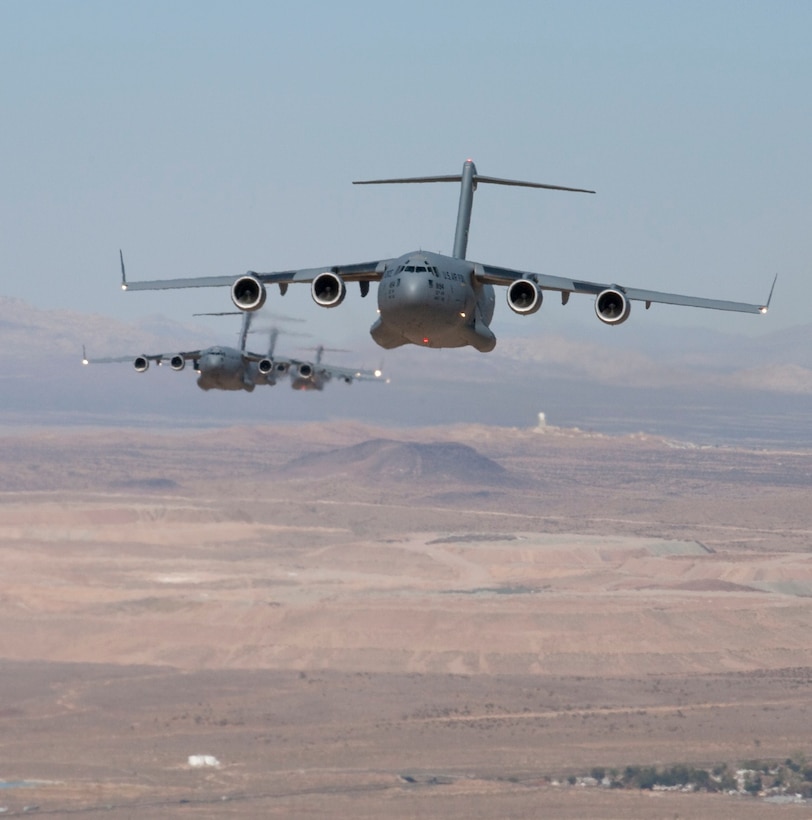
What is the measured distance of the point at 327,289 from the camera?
38.1m

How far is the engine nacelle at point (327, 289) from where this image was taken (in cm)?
3794

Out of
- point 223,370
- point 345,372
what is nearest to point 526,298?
point 223,370

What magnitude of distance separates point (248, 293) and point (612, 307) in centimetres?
812

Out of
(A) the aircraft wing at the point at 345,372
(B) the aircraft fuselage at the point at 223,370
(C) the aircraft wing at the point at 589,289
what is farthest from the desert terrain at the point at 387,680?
(C) the aircraft wing at the point at 589,289

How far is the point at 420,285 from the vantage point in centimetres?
3769

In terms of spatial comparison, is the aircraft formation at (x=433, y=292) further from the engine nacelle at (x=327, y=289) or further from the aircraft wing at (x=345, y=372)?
the aircraft wing at (x=345, y=372)

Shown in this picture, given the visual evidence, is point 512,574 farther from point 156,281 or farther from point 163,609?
point 156,281

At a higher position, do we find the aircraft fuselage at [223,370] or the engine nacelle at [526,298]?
the aircraft fuselage at [223,370]

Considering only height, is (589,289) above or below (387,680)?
above

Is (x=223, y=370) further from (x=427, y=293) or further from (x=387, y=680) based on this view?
(x=427, y=293)

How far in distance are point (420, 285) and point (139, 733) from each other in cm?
8576

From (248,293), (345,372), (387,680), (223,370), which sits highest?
(345,372)

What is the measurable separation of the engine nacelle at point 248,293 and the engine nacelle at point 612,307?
7502 mm

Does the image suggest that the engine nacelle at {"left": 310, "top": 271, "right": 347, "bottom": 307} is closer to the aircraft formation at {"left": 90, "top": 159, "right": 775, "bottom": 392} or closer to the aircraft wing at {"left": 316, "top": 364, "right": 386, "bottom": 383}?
the aircraft formation at {"left": 90, "top": 159, "right": 775, "bottom": 392}
